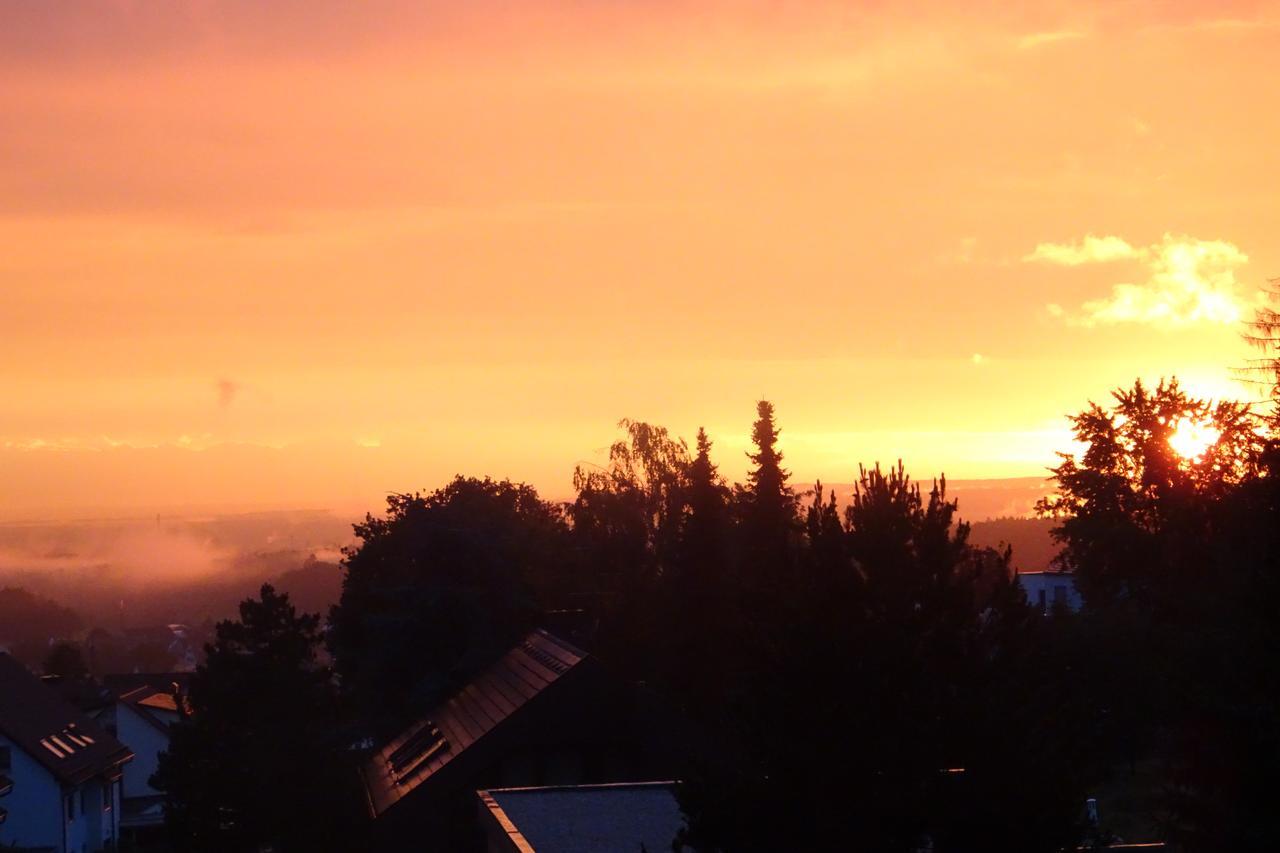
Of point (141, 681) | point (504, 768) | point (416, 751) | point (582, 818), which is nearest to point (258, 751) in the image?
point (416, 751)

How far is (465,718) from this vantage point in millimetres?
33250

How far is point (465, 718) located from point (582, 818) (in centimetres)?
1246

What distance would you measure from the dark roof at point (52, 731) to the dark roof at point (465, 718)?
45.7 ft

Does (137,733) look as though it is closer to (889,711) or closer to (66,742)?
(66,742)

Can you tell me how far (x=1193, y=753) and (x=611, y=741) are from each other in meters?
14.0

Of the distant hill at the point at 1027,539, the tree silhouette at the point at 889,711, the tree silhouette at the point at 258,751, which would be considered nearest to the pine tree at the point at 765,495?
the tree silhouette at the point at 258,751

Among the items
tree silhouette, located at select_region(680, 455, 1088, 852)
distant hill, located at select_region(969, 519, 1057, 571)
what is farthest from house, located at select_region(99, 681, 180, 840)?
distant hill, located at select_region(969, 519, 1057, 571)

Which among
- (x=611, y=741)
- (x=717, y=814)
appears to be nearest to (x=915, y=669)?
(x=717, y=814)

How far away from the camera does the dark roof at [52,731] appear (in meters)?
47.1

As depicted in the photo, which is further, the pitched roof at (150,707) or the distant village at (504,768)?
the pitched roof at (150,707)

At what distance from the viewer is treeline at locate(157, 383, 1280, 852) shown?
14.6m

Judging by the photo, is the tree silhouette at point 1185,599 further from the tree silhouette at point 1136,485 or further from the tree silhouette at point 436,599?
the tree silhouette at point 436,599

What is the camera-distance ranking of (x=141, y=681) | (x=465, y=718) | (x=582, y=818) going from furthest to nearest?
(x=141, y=681) → (x=465, y=718) → (x=582, y=818)

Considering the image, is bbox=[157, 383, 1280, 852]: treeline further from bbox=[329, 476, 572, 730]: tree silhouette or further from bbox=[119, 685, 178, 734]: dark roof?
bbox=[119, 685, 178, 734]: dark roof
